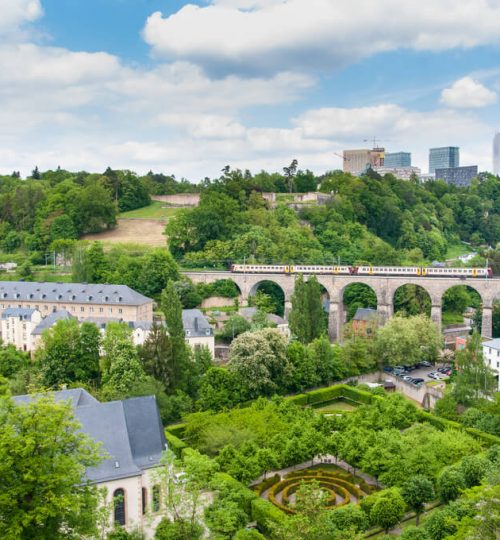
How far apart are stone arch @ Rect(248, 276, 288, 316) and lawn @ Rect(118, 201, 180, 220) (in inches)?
1346

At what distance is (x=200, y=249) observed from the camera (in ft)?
277

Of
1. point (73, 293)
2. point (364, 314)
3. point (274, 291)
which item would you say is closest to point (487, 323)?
point (364, 314)

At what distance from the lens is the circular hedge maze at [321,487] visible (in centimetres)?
3231

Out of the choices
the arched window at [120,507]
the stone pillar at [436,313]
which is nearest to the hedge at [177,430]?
the arched window at [120,507]

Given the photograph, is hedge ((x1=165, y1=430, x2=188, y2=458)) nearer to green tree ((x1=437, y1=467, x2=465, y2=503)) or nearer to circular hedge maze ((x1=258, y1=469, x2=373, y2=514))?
circular hedge maze ((x1=258, y1=469, x2=373, y2=514))

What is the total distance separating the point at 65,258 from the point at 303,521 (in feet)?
213

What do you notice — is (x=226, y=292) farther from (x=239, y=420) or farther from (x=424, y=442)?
(x=424, y=442)

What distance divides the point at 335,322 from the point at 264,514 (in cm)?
4325

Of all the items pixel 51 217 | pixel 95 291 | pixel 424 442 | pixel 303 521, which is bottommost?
pixel 424 442

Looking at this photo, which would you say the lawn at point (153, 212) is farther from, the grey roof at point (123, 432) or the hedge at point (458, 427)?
the grey roof at point (123, 432)

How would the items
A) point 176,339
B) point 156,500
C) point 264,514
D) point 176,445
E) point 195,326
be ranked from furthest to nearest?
1. point 195,326
2. point 176,339
3. point 176,445
4. point 264,514
5. point 156,500

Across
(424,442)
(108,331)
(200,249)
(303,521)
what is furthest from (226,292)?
(303,521)

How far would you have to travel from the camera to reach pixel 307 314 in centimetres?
5631

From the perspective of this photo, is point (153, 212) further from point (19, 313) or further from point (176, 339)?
point (176, 339)
